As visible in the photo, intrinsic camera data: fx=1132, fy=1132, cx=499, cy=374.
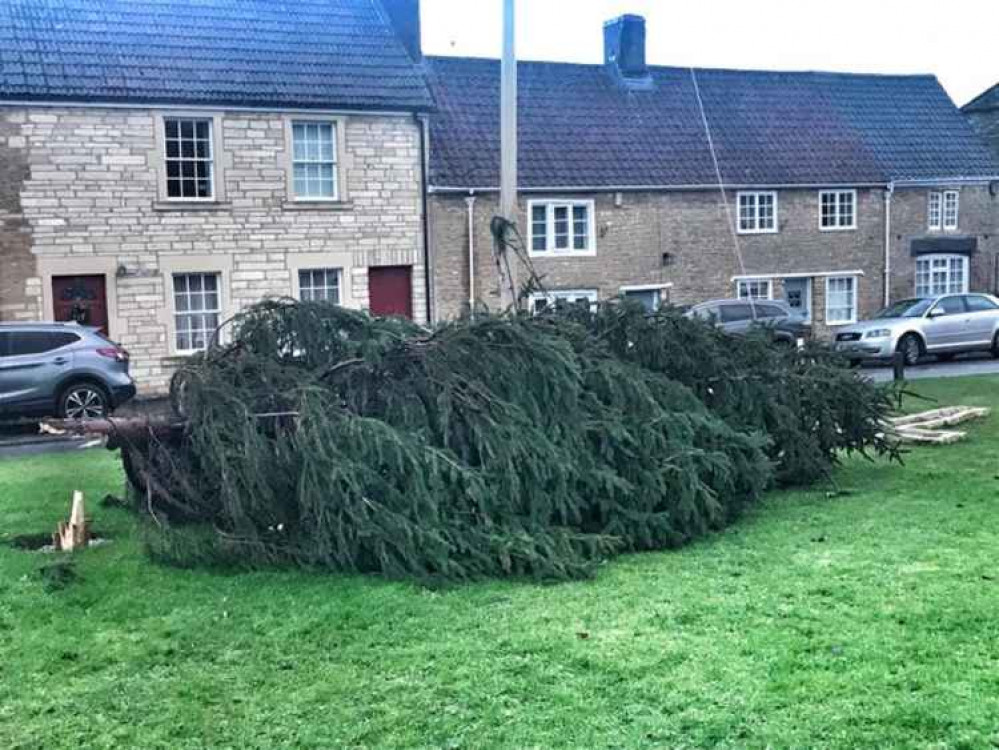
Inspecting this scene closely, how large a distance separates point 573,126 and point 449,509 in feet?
79.0

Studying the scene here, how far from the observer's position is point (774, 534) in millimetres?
9109

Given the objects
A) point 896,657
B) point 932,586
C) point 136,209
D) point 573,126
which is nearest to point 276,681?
point 896,657

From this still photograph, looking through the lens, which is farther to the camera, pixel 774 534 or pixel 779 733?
pixel 774 534

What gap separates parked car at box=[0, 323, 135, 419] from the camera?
17.8 m

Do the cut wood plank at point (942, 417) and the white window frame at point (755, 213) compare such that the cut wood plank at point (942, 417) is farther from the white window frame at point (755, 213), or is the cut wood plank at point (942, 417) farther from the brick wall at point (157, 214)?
the white window frame at point (755, 213)

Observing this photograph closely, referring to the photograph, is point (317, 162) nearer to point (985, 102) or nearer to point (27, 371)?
point (27, 371)

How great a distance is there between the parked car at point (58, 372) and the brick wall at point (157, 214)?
502 cm

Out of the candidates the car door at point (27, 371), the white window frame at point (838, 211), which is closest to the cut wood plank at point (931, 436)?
the car door at point (27, 371)

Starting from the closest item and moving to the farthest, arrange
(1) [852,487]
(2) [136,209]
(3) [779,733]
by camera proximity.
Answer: (3) [779,733]
(1) [852,487]
(2) [136,209]

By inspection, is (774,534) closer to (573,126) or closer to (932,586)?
(932,586)

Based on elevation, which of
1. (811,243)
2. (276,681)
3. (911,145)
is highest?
(911,145)

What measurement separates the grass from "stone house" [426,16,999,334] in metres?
19.5

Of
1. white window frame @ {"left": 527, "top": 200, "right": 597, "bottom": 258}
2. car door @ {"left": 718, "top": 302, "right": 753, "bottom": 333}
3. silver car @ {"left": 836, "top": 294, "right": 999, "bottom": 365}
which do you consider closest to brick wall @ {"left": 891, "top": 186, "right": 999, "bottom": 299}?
silver car @ {"left": 836, "top": 294, "right": 999, "bottom": 365}

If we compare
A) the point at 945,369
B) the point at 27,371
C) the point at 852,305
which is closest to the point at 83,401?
the point at 27,371
